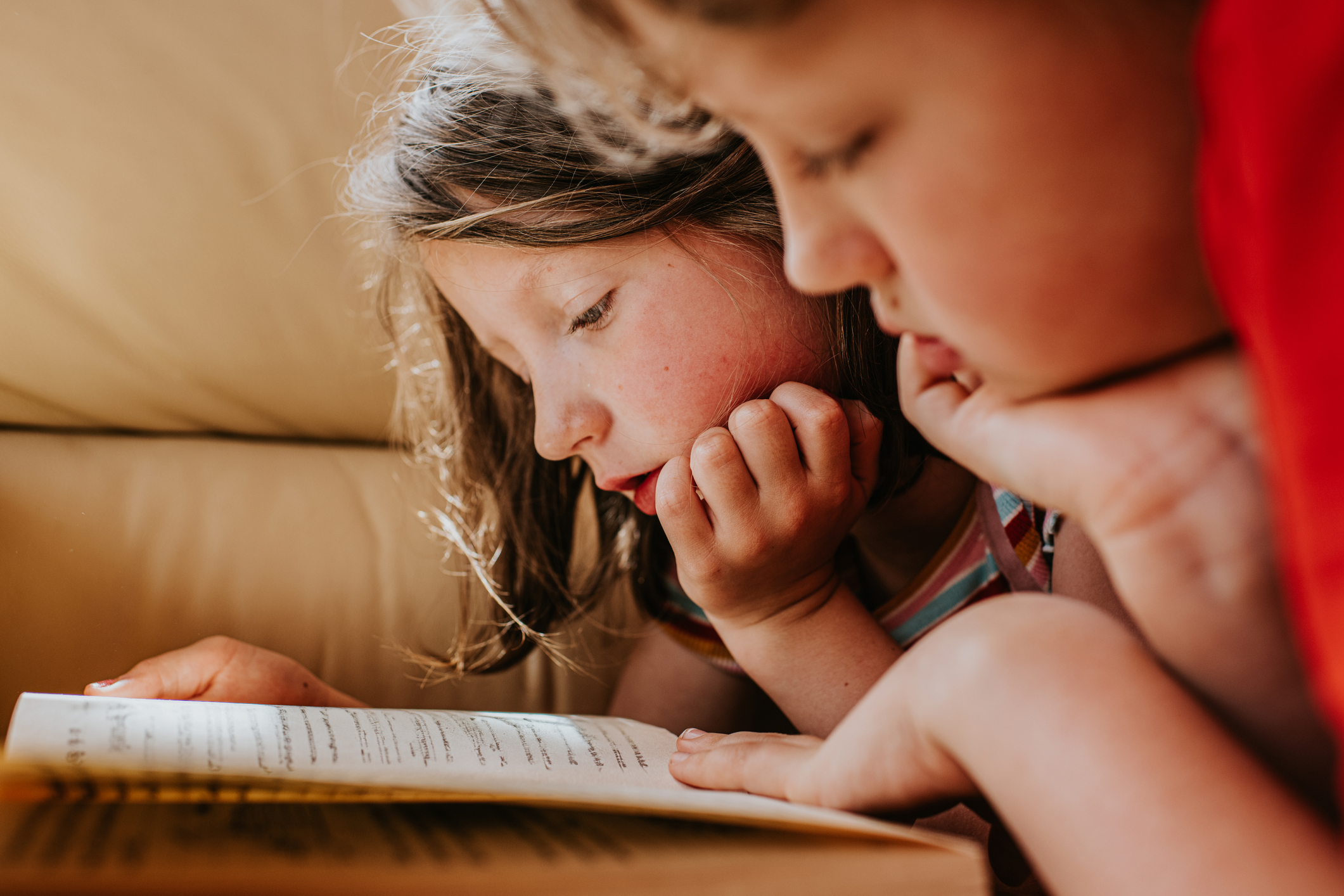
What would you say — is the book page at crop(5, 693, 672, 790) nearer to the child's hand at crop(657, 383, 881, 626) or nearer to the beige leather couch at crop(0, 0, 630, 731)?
the child's hand at crop(657, 383, 881, 626)

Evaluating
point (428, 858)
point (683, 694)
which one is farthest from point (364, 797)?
point (683, 694)

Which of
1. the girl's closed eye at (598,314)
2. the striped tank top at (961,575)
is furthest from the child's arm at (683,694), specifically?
the girl's closed eye at (598,314)

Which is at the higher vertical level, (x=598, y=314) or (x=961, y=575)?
(x=598, y=314)

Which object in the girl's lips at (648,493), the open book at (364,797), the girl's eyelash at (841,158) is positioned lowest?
the girl's lips at (648,493)

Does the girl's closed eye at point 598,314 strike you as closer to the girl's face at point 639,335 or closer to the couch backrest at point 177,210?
the girl's face at point 639,335

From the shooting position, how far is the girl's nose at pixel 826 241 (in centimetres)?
41

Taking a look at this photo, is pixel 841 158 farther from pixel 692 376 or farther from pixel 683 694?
pixel 683 694

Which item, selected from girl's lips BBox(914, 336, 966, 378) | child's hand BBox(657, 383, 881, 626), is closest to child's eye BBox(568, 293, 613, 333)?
child's hand BBox(657, 383, 881, 626)

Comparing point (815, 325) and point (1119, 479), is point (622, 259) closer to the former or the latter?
point (815, 325)

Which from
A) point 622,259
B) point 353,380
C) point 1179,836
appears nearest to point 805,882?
point 1179,836

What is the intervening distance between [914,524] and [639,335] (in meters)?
0.35

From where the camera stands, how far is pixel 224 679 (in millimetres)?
728

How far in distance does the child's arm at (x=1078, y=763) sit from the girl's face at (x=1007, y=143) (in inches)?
4.6

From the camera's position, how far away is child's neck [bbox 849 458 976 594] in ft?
2.72
